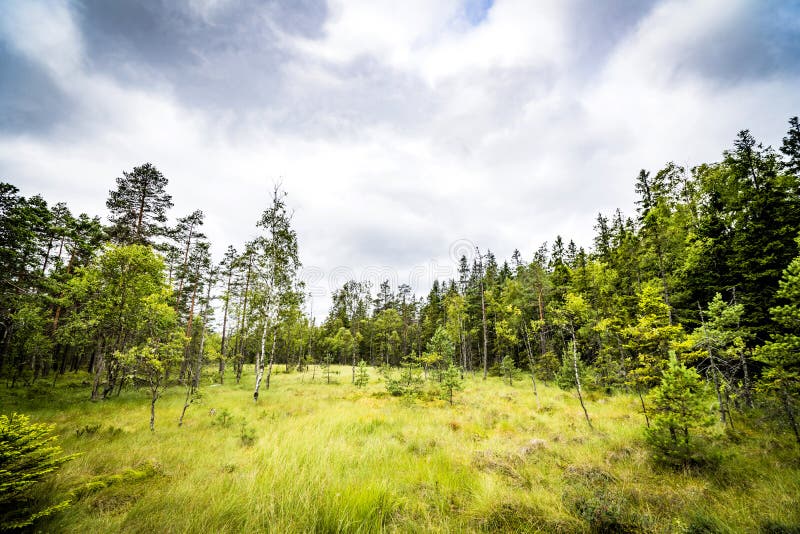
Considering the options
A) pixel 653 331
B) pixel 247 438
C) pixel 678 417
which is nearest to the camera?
pixel 678 417

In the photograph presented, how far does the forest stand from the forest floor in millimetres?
50

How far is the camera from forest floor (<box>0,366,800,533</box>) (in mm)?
3934

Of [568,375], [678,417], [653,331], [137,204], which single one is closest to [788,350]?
[653,331]

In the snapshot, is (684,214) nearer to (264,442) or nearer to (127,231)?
(264,442)

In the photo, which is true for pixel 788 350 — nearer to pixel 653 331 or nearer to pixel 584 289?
pixel 653 331

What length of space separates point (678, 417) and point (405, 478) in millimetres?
7318

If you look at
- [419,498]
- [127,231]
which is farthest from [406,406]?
[127,231]

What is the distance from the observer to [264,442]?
299 inches

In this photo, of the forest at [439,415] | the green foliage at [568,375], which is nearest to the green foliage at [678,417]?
the forest at [439,415]

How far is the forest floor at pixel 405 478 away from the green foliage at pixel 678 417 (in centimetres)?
41

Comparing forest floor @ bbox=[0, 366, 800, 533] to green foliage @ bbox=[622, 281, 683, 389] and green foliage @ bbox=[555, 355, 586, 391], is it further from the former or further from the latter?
green foliage @ bbox=[555, 355, 586, 391]

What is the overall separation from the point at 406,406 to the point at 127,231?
23.5 m

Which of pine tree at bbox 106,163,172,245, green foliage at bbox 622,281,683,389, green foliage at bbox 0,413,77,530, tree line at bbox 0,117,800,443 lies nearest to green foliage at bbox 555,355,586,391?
tree line at bbox 0,117,800,443

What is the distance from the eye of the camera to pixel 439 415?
41.2ft
